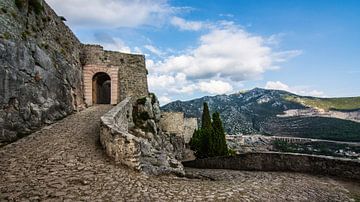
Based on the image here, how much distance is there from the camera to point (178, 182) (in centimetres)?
699

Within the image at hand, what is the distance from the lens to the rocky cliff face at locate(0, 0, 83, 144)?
8.87 metres

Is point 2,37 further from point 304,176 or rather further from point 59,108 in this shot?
point 304,176

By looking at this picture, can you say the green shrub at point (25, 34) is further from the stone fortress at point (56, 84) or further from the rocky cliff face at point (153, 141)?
the rocky cliff face at point (153, 141)

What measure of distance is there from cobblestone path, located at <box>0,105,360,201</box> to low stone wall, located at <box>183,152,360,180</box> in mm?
603

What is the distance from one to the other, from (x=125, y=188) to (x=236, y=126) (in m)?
157

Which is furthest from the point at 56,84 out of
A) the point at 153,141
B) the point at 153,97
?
the point at 153,97

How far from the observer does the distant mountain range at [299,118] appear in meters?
126

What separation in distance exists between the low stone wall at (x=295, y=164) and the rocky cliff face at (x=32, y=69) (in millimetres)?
9053

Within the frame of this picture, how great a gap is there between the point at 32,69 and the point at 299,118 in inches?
6424

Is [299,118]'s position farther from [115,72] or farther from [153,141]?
[153,141]

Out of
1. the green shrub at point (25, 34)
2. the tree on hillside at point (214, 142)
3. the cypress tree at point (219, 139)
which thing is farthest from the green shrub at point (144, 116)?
the cypress tree at point (219, 139)

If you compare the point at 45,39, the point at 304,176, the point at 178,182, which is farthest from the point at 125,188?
the point at 45,39

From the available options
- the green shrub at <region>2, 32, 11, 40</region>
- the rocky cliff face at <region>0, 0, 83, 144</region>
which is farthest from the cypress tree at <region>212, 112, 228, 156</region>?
the green shrub at <region>2, 32, 11, 40</region>

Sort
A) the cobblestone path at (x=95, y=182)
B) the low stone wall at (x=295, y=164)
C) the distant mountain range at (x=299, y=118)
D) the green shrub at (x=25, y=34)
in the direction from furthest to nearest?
the distant mountain range at (x=299, y=118) < the green shrub at (x=25, y=34) < the low stone wall at (x=295, y=164) < the cobblestone path at (x=95, y=182)
